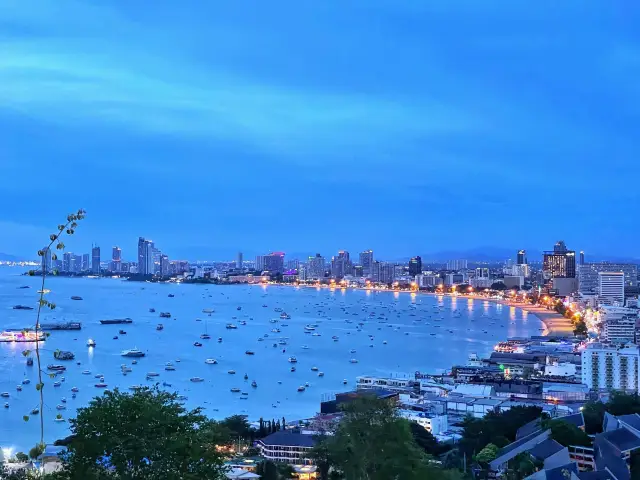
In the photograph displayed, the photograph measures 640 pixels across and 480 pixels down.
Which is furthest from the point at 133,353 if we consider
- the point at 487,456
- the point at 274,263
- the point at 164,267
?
the point at 274,263

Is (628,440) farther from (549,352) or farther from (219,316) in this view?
(219,316)

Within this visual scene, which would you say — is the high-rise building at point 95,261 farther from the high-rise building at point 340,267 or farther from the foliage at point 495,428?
the foliage at point 495,428

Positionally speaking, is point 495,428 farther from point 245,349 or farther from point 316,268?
point 316,268

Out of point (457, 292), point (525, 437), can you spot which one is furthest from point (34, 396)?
point (457, 292)

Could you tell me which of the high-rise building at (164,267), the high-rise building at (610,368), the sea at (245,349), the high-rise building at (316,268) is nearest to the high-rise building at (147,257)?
the high-rise building at (164,267)

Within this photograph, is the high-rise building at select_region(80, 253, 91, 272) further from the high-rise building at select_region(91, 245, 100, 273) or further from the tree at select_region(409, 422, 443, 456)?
the tree at select_region(409, 422, 443, 456)
